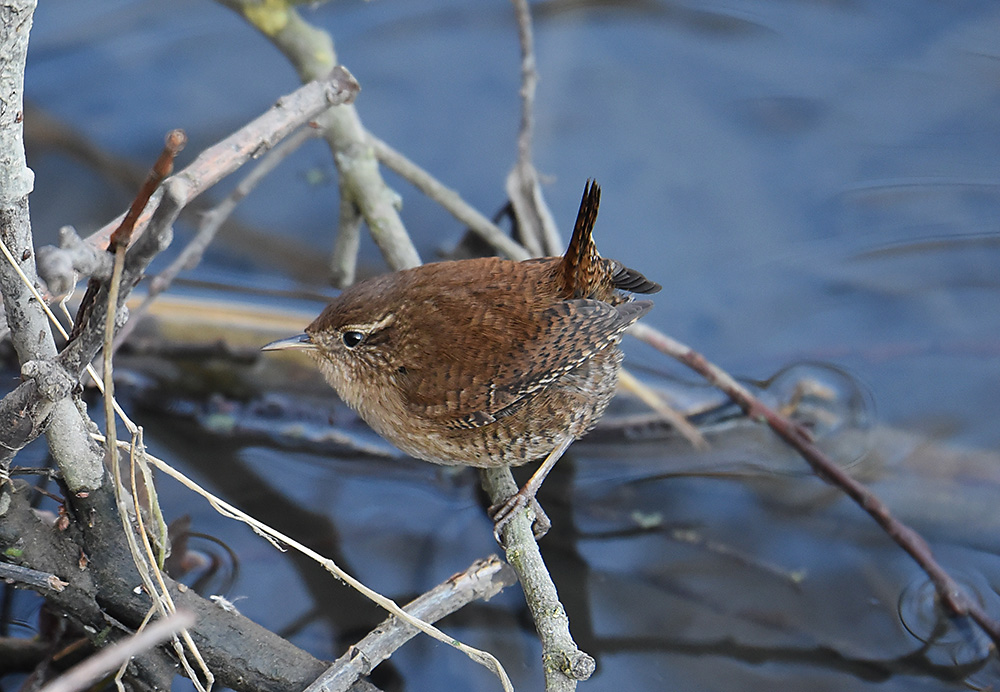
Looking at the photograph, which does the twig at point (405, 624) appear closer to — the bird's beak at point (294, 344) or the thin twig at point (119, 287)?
the thin twig at point (119, 287)

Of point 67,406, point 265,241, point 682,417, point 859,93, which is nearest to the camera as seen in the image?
point 67,406

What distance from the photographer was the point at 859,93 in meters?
5.23

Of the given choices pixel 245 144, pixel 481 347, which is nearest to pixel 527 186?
pixel 481 347

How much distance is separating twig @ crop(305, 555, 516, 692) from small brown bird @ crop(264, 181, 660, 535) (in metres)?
0.36

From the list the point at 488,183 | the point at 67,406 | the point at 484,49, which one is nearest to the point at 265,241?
the point at 488,183

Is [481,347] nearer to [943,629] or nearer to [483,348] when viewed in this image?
[483,348]

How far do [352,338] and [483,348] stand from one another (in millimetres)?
439

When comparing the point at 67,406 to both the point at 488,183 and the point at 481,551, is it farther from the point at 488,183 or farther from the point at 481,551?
the point at 488,183

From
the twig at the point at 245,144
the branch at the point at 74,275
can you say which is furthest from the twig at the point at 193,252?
the branch at the point at 74,275

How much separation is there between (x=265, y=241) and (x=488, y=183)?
4.10 feet

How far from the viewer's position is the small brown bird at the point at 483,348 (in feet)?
8.89

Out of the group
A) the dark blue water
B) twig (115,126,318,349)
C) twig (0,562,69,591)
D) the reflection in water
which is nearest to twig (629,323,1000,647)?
the reflection in water

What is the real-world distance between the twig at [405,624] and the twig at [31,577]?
2.30 feet

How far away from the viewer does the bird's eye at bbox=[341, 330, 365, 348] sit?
9.23 ft
